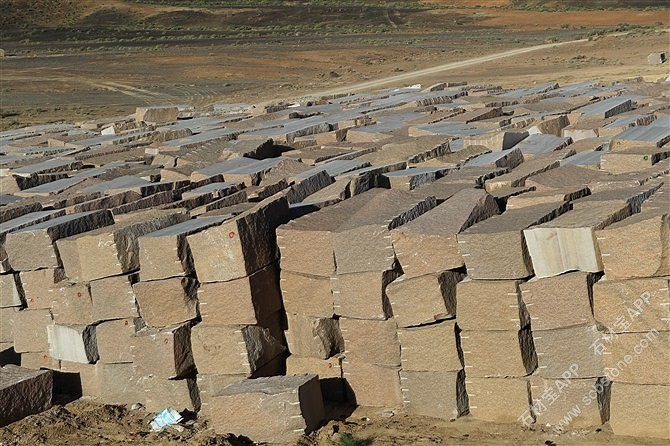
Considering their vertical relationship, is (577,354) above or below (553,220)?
below

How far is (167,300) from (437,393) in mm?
2271

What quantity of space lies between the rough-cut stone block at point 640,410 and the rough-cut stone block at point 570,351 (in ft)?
0.72

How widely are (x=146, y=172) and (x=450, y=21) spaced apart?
192 ft

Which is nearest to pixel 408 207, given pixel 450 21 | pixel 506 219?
pixel 506 219

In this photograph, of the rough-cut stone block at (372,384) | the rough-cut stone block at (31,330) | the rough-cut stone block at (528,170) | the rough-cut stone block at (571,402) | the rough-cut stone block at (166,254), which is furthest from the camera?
the rough-cut stone block at (528,170)

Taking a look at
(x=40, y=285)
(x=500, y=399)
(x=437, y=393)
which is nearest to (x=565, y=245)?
(x=500, y=399)

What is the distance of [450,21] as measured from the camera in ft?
226

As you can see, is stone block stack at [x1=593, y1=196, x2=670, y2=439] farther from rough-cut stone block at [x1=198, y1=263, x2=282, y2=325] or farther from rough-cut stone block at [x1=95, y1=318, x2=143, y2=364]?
rough-cut stone block at [x1=95, y1=318, x2=143, y2=364]

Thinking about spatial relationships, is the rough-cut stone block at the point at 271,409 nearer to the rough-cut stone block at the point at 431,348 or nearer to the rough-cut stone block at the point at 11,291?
the rough-cut stone block at the point at 431,348

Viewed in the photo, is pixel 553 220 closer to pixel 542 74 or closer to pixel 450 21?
pixel 542 74

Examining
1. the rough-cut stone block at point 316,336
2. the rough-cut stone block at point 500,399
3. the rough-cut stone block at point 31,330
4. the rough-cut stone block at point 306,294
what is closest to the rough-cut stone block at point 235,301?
the rough-cut stone block at point 306,294

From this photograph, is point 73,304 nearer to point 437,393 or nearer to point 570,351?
point 437,393

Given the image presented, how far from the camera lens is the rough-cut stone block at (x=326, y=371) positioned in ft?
25.4

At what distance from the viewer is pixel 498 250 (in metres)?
6.76
